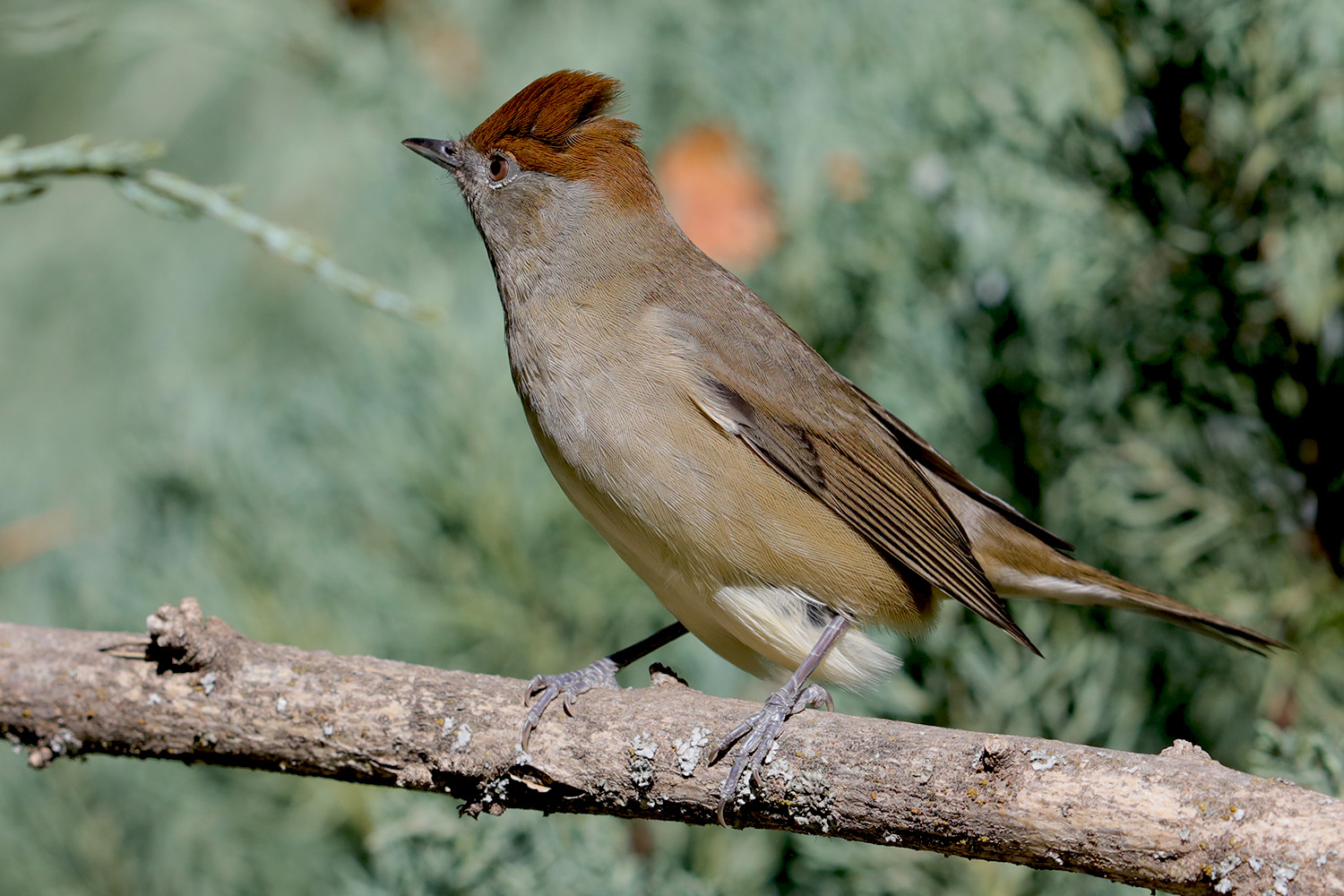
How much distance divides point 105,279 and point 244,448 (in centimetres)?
202

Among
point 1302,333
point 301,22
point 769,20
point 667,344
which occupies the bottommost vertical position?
point 667,344

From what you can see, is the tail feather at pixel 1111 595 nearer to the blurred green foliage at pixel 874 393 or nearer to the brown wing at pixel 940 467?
the brown wing at pixel 940 467

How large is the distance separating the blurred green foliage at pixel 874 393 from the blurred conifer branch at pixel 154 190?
3.99 feet

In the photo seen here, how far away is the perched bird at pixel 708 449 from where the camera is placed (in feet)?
9.16

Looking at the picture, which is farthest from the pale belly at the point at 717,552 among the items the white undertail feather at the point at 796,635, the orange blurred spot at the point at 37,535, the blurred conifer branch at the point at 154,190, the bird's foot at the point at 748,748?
the orange blurred spot at the point at 37,535

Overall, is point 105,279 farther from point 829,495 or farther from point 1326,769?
point 1326,769

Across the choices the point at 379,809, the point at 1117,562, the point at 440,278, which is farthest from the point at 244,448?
the point at 1117,562

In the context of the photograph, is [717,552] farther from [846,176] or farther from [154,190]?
[846,176]

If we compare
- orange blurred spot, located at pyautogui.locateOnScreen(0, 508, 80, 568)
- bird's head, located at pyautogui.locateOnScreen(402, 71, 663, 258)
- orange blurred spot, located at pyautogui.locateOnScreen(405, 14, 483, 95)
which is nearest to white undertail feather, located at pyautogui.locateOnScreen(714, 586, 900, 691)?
bird's head, located at pyautogui.locateOnScreen(402, 71, 663, 258)

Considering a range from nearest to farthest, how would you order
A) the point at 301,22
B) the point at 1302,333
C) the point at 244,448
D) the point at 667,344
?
the point at 667,344, the point at 1302,333, the point at 244,448, the point at 301,22

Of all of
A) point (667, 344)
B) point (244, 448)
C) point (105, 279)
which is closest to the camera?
point (667, 344)

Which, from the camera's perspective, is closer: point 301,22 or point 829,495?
point 829,495

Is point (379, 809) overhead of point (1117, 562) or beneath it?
beneath

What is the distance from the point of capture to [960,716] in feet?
11.2
